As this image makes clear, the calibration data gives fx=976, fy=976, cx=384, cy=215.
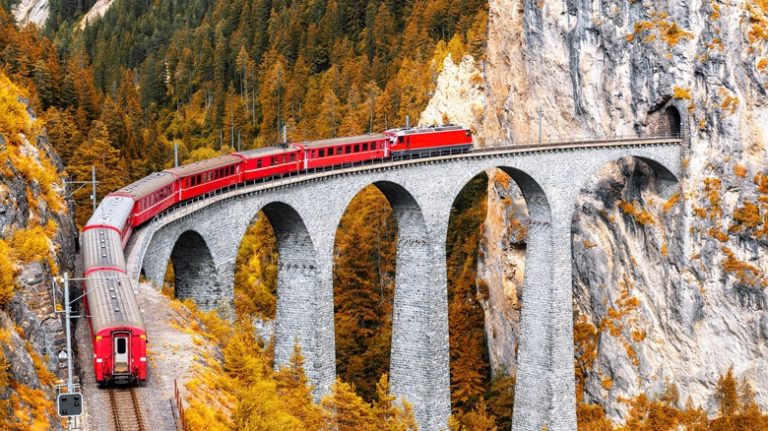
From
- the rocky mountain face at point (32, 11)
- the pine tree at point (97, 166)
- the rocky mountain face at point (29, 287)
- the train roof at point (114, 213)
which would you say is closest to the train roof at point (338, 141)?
the train roof at point (114, 213)

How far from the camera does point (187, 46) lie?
127 m

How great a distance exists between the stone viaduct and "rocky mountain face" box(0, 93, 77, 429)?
152 inches

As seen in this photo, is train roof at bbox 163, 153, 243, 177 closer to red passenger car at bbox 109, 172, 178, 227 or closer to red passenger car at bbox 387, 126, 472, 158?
red passenger car at bbox 109, 172, 178, 227

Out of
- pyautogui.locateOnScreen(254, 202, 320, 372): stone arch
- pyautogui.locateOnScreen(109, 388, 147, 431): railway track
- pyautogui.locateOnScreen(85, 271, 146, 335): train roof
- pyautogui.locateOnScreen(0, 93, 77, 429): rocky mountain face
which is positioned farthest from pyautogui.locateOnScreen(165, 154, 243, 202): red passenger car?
pyautogui.locateOnScreen(109, 388, 147, 431): railway track

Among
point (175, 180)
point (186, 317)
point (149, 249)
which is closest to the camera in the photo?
point (186, 317)

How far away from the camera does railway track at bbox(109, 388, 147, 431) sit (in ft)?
79.7

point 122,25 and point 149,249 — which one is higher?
point 122,25

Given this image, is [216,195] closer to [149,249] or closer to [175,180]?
[175,180]

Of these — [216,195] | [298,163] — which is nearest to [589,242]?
[298,163]

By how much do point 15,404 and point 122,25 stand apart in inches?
5149

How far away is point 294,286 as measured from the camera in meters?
47.7

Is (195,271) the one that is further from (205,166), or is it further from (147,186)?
(205,166)

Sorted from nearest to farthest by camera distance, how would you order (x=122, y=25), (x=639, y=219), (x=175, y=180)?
1. (x=175, y=180)
2. (x=639, y=219)
3. (x=122, y=25)

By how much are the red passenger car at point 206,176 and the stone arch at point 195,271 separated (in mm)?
1944
